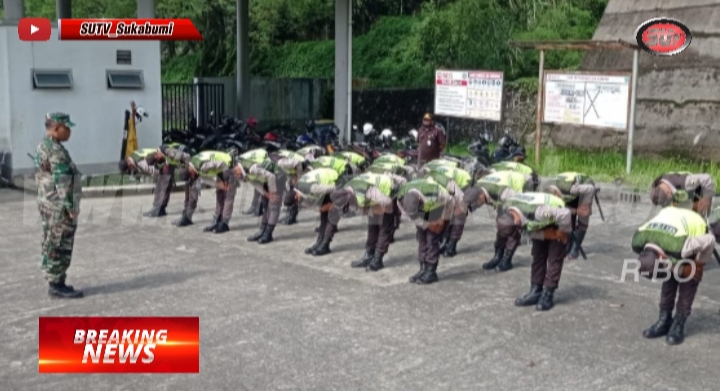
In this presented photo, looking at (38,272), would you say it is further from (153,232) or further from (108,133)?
(108,133)

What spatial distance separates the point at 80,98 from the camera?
17719 mm

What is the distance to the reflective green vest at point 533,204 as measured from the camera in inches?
348

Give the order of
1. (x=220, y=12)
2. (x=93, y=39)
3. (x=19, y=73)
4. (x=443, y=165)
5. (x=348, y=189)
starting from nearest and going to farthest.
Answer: (x=348, y=189)
(x=443, y=165)
(x=19, y=73)
(x=93, y=39)
(x=220, y=12)

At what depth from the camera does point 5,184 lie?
56.9 ft

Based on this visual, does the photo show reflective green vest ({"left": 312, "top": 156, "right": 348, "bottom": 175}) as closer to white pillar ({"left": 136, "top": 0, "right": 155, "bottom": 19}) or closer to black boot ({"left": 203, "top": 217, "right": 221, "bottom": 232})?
black boot ({"left": 203, "top": 217, "right": 221, "bottom": 232})

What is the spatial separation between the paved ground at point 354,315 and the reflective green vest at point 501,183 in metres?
1.00

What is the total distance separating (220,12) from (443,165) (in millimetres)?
23937

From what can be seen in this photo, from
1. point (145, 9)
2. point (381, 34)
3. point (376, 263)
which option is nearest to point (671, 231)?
point (376, 263)

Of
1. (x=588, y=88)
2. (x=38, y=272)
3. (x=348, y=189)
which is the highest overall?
(x=588, y=88)

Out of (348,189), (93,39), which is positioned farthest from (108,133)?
(348,189)

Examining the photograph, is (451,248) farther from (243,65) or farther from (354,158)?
(243,65)

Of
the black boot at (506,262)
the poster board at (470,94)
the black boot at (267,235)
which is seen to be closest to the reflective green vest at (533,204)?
the black boot at (506,262)

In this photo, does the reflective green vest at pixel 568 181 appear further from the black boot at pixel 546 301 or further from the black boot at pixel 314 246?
the black boot at pixel 314 246

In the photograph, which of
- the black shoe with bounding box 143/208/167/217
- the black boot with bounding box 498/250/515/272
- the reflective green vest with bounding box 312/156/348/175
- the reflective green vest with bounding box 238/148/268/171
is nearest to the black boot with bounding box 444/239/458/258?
the black boot with bounding box 498/250/515/272
